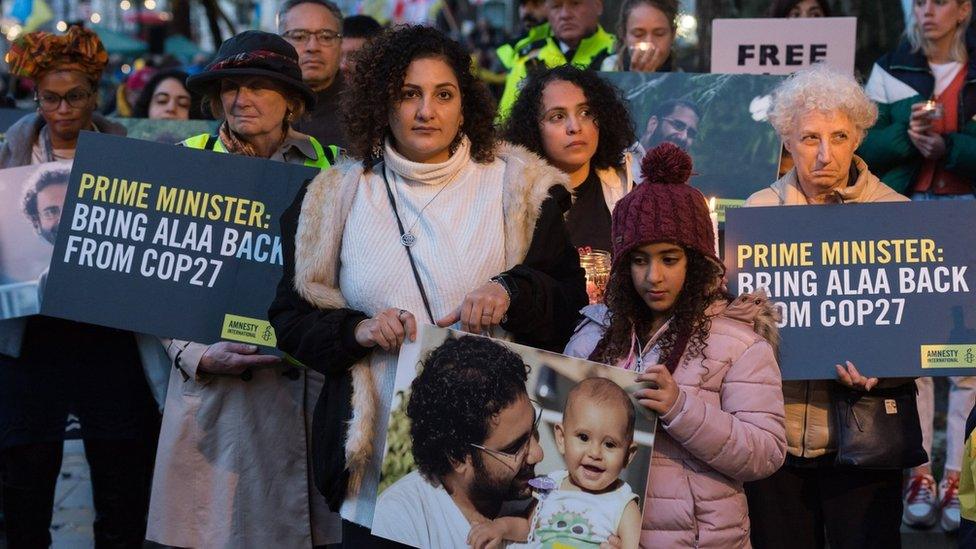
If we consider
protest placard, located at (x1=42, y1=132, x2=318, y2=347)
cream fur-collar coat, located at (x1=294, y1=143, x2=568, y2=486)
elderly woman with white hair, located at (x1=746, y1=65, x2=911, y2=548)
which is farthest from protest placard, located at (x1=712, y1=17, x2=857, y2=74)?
cream fur-collar coat, located at (x1=294, y1=143, x2=568, y2=486)

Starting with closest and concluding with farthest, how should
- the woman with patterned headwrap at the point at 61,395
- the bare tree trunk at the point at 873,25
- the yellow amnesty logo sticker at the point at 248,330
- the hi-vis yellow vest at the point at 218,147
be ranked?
the yellow amnesty logo sticker at the point at 248,330 → the hi-vis yellow vest at the point at 218,147 → the woman with patterned headwrap at the point at 61,395 → the bare tree trunk at the point at 873,25

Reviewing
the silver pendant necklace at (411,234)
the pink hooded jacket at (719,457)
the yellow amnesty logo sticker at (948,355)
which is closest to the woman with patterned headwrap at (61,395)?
the silver pendant necklace at (411,234)

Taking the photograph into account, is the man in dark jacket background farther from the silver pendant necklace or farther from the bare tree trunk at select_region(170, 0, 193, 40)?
the bare tree trunk at select_region(170, 0, 193, 40)

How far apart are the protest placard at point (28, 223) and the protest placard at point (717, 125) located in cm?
256

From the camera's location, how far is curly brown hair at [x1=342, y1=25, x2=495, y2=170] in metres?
4.09

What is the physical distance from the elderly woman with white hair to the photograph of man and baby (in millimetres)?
1144

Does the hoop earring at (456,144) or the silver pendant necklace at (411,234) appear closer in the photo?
the silver pendant necklace at (411,234)

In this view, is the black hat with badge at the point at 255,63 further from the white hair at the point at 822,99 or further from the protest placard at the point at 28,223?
the white hair at the point at 822,99

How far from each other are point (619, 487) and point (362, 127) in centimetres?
134

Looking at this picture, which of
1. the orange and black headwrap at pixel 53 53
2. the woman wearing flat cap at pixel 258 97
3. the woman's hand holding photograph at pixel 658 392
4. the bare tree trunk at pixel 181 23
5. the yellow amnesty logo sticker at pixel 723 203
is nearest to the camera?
the woman's hand holding photograph at pixel 658 392

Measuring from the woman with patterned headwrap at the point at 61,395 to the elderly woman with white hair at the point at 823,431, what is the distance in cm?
255

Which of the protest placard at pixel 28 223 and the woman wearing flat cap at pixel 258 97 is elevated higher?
the woman wearing flat cap at pixel 258 97

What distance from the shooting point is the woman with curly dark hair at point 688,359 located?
12.0ft

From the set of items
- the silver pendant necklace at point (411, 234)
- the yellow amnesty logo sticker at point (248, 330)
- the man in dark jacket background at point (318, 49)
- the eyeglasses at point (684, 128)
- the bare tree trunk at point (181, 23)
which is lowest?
the yellow amnesty logo sticker at point (248, 330)
